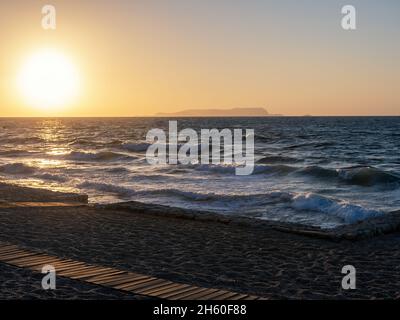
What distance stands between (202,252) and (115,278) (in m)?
2.74

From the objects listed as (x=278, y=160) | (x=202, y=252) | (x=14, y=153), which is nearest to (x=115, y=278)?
(x=202, y=252)

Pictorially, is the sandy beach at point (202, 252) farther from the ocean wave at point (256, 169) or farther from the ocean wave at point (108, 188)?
the ocean wave at point (256, 169)

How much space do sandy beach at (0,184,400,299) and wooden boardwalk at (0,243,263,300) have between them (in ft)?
1.01

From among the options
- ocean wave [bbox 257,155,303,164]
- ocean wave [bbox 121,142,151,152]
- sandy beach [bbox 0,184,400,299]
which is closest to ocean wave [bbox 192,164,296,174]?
ocean wave [bbox 257,155,303,164]

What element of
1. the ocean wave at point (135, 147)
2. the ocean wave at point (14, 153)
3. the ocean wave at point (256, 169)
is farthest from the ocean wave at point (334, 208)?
the ocean wave at point (135, 147)

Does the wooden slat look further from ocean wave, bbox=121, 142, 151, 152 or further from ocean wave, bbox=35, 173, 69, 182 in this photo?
ocean wave, bbox=121, 142, 151, 152

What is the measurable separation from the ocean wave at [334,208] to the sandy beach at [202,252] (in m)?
3.67

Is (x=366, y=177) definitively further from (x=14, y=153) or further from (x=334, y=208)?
(x=14, y=153)

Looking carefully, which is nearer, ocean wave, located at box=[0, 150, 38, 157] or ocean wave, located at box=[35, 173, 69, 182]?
ocean wave, located at box=[35, 173, 69, 182]

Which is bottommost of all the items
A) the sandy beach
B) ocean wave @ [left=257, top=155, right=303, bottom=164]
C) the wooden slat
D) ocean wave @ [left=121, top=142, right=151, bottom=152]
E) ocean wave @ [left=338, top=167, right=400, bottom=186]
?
ocean wave @ [left=338, top=167, right=400, bottom=186]

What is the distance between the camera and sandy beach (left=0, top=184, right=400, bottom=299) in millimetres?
8195

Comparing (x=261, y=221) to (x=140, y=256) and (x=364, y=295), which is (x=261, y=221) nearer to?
(x=140, y=256)

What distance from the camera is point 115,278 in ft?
27.5

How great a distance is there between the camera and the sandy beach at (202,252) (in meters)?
8.20
